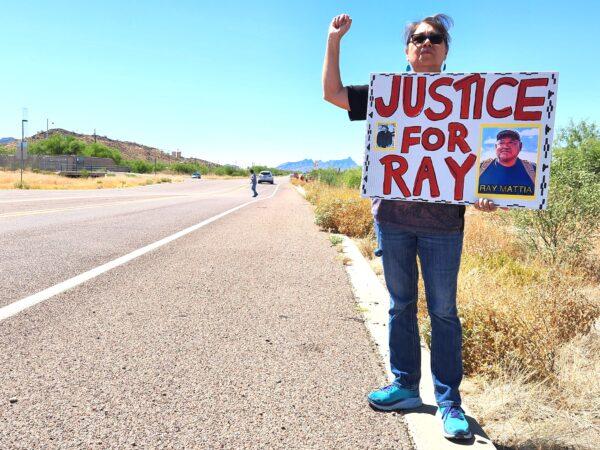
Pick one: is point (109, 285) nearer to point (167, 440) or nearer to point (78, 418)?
point (78, 418)

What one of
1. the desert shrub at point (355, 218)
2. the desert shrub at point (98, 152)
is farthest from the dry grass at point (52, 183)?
the desert shrub at point (98, 152)

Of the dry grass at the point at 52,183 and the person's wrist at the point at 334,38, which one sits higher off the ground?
the person's wrist at the point at 334,38

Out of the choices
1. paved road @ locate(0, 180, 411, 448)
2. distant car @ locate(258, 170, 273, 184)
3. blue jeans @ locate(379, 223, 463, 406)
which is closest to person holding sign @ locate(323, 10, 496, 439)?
blue jeans @ locate(379, 223, 463, 406)

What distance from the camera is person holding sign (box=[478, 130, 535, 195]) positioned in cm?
262

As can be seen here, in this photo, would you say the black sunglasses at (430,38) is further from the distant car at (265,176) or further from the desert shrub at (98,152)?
the desert shrub at (98,152)

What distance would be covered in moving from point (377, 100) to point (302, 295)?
325 centimetres

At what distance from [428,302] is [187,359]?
183 cm

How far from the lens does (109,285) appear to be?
227 inches

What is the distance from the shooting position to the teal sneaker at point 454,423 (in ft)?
8.46

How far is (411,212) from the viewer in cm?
282

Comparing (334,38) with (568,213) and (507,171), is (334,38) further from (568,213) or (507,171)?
(568,213)

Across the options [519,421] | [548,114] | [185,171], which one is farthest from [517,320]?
[185,171]

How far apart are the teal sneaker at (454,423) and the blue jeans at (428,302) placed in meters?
0.04

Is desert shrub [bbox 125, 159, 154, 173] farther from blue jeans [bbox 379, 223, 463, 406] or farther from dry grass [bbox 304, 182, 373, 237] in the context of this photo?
blue jeans [bbox 379, 223, 463, 406]
